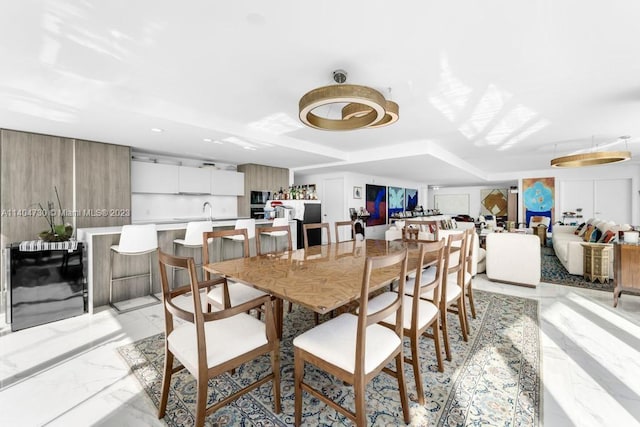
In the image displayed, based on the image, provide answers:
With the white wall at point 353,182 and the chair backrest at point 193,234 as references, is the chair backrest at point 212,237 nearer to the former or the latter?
the chair backrest at point 193,234

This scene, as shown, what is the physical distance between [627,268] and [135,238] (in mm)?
5540

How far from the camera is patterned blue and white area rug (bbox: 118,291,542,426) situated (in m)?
1.52

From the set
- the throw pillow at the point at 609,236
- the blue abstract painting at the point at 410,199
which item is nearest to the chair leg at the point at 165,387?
the throw pillow at the point at 609,236

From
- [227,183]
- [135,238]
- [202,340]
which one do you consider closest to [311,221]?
[227,183]

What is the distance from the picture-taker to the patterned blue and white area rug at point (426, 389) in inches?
59.9

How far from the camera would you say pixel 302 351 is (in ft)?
4.70

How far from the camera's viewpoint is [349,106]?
255 cm

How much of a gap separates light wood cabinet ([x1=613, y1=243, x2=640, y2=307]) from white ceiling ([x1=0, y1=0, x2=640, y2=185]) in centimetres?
162

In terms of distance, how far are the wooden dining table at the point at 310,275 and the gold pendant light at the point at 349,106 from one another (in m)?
1.19

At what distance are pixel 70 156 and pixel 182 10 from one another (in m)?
3.53

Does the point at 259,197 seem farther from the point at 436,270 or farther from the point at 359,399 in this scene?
the point at 359,399

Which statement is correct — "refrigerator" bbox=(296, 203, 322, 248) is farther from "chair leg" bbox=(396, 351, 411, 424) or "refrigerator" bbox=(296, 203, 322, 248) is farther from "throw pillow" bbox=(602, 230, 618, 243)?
"throw pillow" bbox=(602, 230, 618, 243)

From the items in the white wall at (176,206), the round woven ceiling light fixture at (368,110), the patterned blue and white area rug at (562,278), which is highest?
the round woven ceiling light fixture at (368,110)

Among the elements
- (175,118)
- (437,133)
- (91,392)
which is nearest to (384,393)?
(91,392)
